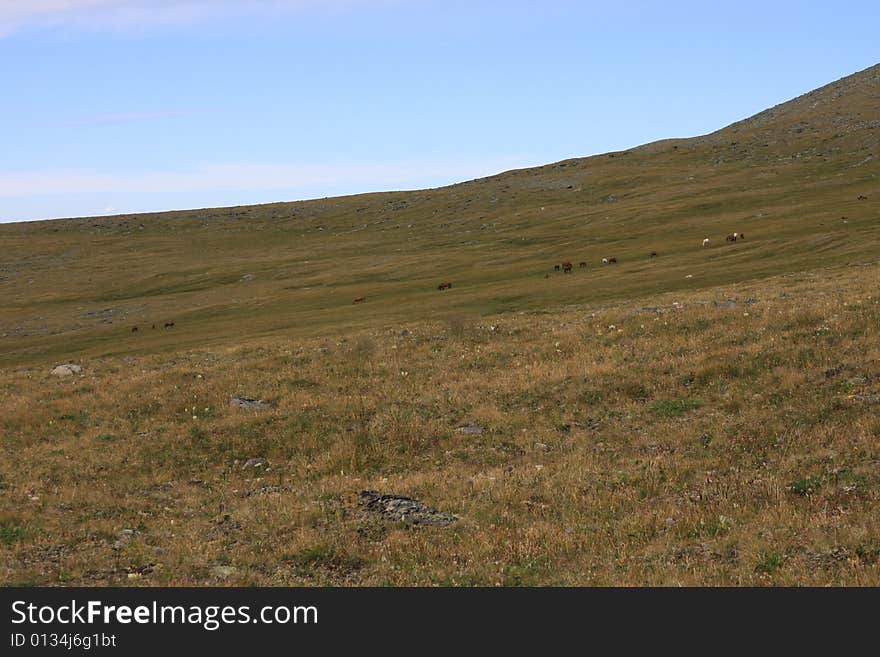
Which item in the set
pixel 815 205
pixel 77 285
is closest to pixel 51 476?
pixel 815 205

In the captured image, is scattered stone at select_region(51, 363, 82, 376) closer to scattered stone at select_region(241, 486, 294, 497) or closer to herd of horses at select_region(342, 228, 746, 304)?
scattered stone at select_region(241, 486, 294, 497)

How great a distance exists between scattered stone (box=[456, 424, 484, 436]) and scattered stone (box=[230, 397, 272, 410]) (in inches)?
252

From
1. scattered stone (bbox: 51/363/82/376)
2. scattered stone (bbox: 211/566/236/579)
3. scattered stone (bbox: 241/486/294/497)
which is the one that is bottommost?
scattered stone (bbox: 241/486/294/497)

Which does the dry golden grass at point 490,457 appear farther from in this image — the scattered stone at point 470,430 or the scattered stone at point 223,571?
the scattered stone at point 470,430

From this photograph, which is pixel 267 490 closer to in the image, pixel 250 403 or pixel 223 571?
pixel 223 571

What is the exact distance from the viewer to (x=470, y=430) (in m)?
21.0

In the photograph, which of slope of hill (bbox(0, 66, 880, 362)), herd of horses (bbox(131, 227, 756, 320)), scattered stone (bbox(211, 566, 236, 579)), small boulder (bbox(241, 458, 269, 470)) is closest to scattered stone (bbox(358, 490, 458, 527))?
scattered stone (bbox(211, 566, 236, 579))

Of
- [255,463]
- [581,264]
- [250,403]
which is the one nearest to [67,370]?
[250,403]

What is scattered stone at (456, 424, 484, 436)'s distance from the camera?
20850mm

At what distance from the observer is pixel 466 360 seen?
90.5 feet
